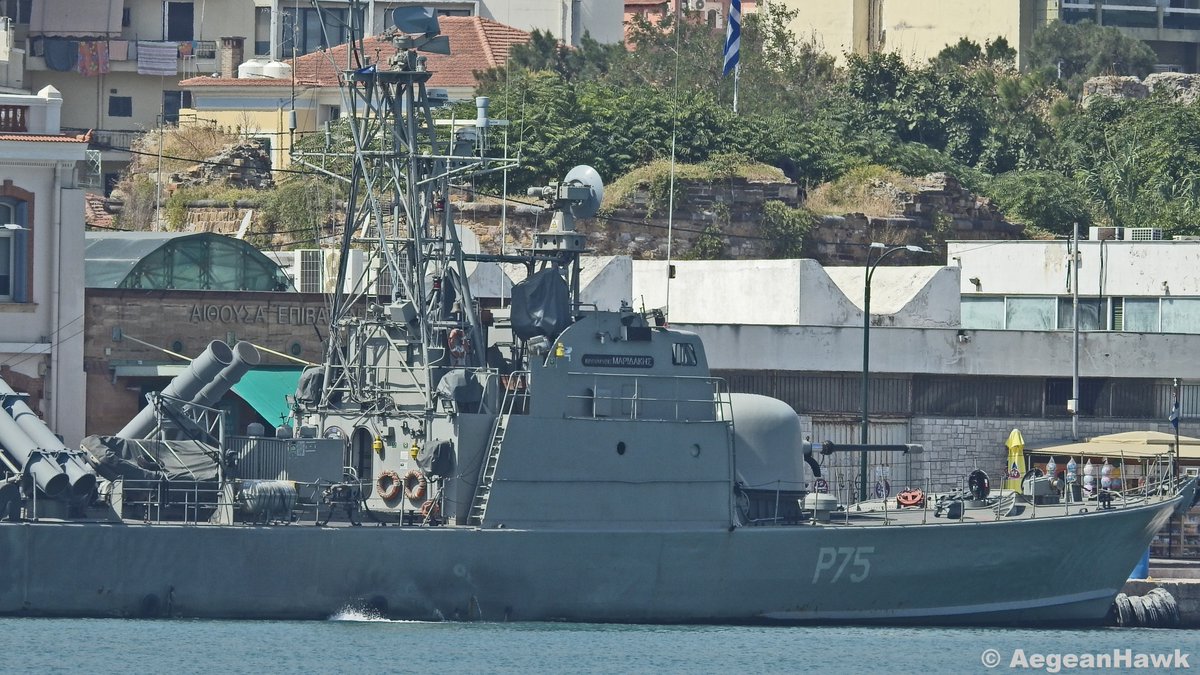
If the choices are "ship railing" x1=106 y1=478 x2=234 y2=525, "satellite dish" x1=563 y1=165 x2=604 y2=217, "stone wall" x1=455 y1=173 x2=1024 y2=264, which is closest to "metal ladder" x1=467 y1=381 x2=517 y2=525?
"satellite dish" x1=563 y1=165 x2=604 y2=217

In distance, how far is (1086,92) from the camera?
7638 centimetres

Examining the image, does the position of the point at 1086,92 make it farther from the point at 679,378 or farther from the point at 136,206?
the point at 679,378

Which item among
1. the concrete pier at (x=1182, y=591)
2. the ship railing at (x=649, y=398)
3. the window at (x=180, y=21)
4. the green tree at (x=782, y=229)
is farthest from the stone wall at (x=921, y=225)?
the window at (x=180, y=21)

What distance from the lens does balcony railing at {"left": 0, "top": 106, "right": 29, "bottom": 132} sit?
38188 millimetres

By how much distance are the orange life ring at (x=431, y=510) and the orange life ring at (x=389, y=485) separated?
47 cm

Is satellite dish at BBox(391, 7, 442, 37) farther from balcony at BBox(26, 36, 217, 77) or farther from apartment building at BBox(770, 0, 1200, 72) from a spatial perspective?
apartment building at BBox(770, 0, 1200, 72)

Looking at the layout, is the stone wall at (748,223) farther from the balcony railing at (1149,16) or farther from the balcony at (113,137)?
the balcony railing at (1149,16)

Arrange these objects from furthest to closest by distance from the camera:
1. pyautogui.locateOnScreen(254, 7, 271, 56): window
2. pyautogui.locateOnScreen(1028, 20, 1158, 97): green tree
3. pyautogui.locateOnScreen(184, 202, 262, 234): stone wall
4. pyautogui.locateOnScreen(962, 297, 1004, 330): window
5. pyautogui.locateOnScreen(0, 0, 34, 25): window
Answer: pyautogui.locateOnScreen(1028, 20, 1158, 97): green tree → pyautogui.locateOnScreen(254, 7, 271, 56): window → pyautogui.locateOnScreen(0, 0, 34, 25): window → pyautogui.locateOnScreen(962, 297, 1004, 330): window → pyautogui.locateOnScreen(184, 202, 262, 234): stone wall

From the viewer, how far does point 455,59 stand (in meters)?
64.0

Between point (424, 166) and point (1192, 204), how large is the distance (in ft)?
119

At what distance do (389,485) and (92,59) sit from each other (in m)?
38.4

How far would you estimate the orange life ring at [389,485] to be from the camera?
31.2m

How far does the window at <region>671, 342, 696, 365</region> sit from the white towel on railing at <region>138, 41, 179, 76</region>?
37.7 metres

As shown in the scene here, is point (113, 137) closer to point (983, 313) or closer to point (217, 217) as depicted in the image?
point (217, 217)
